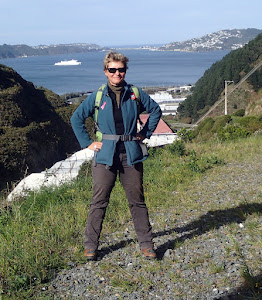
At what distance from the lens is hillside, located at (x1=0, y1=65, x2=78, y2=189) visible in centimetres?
2614

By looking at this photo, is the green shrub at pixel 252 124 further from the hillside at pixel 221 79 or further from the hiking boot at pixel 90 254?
the hillside at pixel 221 79

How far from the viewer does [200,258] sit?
11.0ft

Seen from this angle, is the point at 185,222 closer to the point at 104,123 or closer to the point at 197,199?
the point at 197,199

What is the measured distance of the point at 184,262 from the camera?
10.9 ft

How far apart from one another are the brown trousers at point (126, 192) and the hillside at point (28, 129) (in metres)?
20.2

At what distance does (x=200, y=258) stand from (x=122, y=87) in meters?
1.53

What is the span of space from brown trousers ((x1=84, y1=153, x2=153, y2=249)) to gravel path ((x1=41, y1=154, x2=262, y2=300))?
0.22 meters

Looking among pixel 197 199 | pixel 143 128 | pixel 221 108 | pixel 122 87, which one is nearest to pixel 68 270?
pixel 143 128

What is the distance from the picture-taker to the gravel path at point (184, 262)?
113 inches

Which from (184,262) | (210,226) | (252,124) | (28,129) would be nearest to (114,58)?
(184,262)

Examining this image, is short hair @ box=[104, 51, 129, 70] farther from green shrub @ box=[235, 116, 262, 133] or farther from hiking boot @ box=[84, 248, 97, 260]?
green shrub @ box=[235, 116, 262, 133]

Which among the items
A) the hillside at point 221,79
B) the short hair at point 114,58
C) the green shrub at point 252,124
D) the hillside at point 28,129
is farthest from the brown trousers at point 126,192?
the hillside at point 221,79

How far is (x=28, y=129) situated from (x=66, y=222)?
2716 cm

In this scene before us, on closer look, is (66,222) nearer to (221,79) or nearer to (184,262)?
(184,262)
